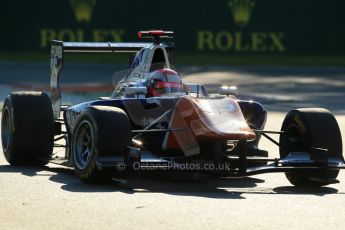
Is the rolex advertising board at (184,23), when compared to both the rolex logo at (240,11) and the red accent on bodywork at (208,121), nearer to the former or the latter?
the rolex logo at (240,11)

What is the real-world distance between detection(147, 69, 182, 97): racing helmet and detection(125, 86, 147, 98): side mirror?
0.06 metres

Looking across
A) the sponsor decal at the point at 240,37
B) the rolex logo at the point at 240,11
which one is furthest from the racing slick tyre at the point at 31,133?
the rolex logo at the point at 240,11

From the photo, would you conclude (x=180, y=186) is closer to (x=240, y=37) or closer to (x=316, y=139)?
(x=316, y=139)

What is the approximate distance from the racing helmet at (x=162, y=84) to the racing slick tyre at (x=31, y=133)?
1.09m

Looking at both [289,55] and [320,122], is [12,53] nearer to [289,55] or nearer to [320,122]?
[289,55]

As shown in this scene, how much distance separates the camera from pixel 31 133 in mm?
12062

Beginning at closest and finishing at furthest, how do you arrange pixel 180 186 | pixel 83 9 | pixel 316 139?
pixel 180 186 → pixel 316 139 → pixel 83 9

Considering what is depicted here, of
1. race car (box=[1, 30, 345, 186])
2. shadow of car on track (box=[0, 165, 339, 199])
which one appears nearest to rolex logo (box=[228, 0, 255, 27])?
race car (box=[1, 30, 345, 186])

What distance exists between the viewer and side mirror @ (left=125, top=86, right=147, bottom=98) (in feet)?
39.8

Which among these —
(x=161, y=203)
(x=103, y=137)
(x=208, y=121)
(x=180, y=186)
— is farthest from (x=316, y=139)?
(x=161, y=203)

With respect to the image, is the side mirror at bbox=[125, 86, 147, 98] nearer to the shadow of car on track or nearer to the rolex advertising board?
the shadow of car on track

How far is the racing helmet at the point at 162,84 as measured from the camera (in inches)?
479

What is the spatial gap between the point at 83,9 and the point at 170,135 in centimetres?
2166

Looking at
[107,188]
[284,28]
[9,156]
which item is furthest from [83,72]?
[107,188]
